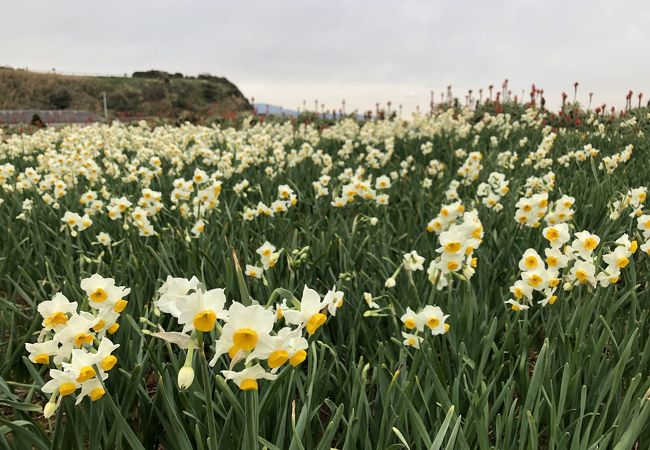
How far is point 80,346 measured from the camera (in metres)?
1.31

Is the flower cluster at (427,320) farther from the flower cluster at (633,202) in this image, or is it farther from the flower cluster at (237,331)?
the flower cluster at (633,202)

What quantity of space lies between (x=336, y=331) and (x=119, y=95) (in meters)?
35.9

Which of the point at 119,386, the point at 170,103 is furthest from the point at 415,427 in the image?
the point at 170,103

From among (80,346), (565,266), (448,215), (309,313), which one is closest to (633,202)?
(448,215)

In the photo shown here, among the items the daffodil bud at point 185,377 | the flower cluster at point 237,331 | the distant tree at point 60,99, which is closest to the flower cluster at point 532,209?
the flower cluster at point 237,331

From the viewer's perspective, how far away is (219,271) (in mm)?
2812

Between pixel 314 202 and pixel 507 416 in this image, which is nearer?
pixel 507 416

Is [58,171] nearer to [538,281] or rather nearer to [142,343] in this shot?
[142,343]

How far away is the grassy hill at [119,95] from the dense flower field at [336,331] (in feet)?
88.7

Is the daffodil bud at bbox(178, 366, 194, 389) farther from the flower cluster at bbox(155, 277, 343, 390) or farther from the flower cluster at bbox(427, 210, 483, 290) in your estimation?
the flower cluster at bbox(427, 210, 483, 290)

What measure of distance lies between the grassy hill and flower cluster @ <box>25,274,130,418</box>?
95.3 feet

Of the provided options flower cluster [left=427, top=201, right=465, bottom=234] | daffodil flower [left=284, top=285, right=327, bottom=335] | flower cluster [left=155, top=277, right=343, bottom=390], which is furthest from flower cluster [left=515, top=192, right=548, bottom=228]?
flower cluster [left=155, top=277, right=343, bottom=390]

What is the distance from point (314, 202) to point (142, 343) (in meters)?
3.03

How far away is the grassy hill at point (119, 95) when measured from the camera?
3259cm
